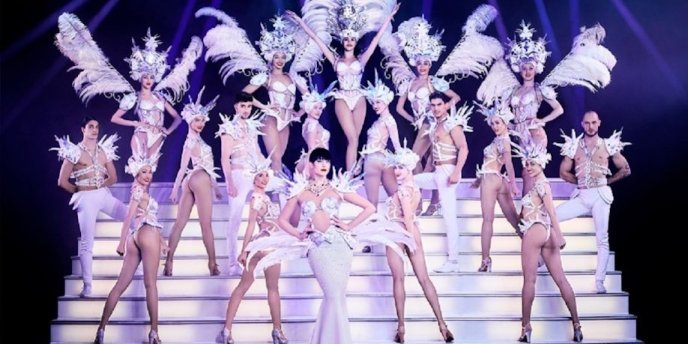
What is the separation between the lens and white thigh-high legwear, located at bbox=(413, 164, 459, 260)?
7289 mm

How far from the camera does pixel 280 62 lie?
8.13 meters

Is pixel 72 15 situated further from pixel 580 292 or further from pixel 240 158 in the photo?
pixel 580 292

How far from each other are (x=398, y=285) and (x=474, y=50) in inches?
126

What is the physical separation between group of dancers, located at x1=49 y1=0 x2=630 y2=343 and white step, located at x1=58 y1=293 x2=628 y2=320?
0.22 metres

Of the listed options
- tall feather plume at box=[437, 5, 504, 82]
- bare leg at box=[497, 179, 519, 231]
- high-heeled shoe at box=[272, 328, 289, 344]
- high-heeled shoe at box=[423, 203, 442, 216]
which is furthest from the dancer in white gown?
tall feather plume at box=[437, 5, 504, 82]

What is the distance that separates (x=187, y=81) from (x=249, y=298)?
283 centimetres

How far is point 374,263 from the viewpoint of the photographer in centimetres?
735

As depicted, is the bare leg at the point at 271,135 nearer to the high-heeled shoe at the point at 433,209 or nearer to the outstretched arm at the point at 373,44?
the outstretched arm at the point at 373,44

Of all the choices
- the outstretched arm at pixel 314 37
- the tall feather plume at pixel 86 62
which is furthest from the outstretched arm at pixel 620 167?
the tall feather plume at pixel 86 62

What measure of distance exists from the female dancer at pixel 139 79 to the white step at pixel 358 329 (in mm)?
1599

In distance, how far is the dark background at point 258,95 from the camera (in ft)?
27.3

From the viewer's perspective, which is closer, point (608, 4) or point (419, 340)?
point (419, 340)

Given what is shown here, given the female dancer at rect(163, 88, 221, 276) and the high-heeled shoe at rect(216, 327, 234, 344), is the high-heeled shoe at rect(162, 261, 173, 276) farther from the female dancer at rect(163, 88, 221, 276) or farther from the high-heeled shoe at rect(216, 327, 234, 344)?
the high-heeled shoe at rect(216, 327, 234, 344)

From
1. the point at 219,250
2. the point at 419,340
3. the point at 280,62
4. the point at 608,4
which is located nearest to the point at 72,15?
the point at 280,62
